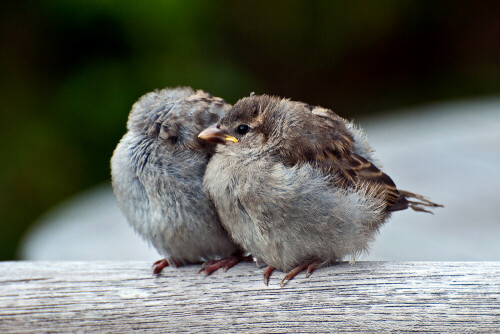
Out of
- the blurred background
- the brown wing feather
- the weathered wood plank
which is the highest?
the blurred background

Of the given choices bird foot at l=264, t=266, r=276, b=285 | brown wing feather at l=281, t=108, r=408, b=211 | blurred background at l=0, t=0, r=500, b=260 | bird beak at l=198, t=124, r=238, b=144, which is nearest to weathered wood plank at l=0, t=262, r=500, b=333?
bird foot at l=264, t=266, r=276, b=285

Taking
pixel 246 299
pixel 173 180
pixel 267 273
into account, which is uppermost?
pixel 173 180

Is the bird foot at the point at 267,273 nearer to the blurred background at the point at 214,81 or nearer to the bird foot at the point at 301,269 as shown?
the bird foot at the point at 301,269

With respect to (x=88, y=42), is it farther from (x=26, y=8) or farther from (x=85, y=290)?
(x=85, y=290)

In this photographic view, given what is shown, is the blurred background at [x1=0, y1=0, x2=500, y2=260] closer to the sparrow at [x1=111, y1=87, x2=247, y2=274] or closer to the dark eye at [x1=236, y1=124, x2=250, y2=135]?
the sparrow at [x1=111, y1=87, x2=247, y2=274]

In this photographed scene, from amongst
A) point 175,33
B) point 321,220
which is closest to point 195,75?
point 175,33

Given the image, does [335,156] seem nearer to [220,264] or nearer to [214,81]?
[220,264]

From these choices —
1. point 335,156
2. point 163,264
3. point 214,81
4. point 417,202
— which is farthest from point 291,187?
point 214,81
